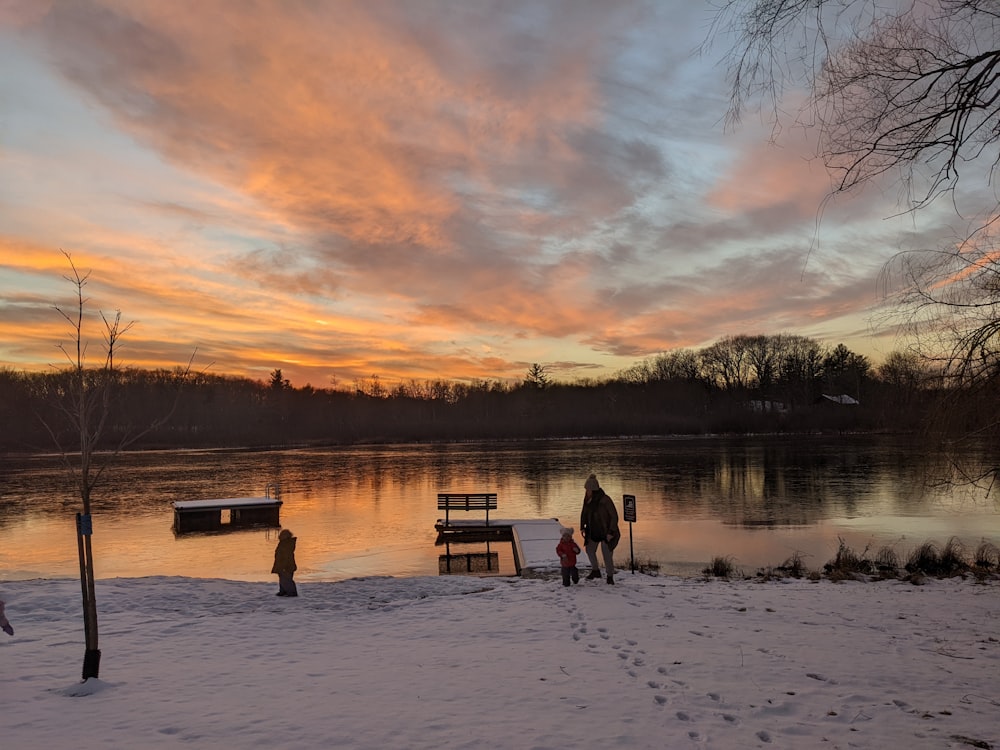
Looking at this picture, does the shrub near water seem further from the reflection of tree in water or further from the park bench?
the park bench

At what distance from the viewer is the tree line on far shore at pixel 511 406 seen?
297 feet

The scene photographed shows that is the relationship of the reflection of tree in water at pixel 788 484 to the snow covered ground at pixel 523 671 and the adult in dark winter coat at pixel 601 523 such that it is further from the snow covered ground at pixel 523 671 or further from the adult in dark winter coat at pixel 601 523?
the snow covered ground at pixel 523 671

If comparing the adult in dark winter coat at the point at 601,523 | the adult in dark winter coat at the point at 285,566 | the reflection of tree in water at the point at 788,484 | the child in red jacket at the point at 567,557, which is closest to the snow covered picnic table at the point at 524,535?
the child in red jacket at the point at 567,557

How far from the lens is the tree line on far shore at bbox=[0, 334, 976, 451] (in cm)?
9044

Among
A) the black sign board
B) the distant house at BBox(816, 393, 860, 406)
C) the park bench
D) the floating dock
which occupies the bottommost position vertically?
the floating dock

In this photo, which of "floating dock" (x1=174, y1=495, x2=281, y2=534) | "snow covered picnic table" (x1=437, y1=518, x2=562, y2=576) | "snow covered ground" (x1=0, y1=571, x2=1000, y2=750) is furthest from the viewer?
"floating dock" (x1=174, y1=495, x2=281, y2=534)

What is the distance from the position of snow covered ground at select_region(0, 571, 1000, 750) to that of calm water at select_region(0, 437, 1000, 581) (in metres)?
4.97

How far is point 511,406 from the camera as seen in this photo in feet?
471

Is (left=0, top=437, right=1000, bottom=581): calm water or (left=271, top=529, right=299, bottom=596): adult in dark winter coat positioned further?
(left=0, top=437, right=1000, bottom=581): calm water

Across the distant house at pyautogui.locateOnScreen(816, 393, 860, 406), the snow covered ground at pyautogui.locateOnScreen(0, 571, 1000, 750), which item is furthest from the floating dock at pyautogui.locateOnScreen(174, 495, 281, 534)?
the distant house at pyautogui.locateOnScreen(816, 393, 860, 406)

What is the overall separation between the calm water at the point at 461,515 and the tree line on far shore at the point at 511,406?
25.9m

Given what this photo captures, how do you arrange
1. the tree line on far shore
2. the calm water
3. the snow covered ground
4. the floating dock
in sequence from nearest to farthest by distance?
1. the snow covered ground
2. the calm water
3. the floating dock
4. the tree line on far shore

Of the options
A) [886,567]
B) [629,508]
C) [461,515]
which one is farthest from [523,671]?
[461,515]

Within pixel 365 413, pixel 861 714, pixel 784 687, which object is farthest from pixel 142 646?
pixel 365 413
